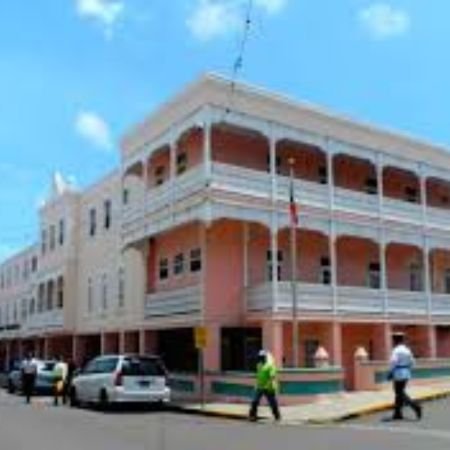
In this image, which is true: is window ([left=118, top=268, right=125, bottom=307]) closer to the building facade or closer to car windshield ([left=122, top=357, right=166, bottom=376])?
the building facade

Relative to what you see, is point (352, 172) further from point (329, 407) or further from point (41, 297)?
point (41, 297)

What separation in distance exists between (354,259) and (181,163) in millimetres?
7718

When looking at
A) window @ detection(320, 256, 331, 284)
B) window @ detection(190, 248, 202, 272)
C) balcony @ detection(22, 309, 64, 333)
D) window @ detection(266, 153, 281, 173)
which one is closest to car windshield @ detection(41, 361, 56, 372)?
balcony @ detection(22, 309, 64, 333)

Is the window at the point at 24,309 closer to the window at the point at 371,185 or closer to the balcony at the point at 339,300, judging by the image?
the window at the point at 371,185

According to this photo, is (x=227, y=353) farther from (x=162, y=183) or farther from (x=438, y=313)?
(x=438, y=313)

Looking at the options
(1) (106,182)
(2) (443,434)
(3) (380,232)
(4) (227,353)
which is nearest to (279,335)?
(4) (227,353)

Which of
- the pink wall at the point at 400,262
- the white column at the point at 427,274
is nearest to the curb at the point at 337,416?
the white column at the point at 427,274

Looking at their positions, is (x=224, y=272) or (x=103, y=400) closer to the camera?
(x=103, y=400)

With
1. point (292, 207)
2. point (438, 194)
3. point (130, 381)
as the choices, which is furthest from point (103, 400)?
point (438, 194)

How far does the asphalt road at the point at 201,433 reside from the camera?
15328 millimetres

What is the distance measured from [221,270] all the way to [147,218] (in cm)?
419

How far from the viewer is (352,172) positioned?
35.3m

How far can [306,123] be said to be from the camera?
31781 millimetres

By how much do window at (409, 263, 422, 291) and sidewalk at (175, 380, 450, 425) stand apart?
9.07 meters
